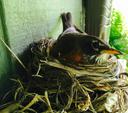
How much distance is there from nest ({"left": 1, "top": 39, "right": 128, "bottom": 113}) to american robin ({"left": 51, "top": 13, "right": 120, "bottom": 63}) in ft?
0.08

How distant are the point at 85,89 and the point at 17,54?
26cm

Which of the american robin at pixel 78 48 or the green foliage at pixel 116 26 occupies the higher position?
the american robin at pixel 78 48

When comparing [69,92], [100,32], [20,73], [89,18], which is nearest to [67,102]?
[69,92]

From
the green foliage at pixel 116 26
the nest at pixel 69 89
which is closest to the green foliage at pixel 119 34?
the green foliage at pixel 116 26

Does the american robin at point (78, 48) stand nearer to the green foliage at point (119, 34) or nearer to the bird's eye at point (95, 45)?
the bird's eye at point (95, 45)

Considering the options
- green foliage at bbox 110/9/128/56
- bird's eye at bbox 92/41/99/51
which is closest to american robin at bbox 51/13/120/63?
bird's eye at bbox 92/41/99/51

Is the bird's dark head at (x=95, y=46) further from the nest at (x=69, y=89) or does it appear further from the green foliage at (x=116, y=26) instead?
the green foliage at (x=116, y=26)

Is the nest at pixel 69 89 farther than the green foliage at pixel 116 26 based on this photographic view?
No

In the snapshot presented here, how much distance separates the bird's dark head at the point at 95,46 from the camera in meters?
0.66

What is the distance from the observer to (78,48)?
0.69 metres

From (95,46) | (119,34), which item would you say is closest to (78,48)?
(95,46)

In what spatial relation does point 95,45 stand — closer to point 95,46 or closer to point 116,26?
point 95,46

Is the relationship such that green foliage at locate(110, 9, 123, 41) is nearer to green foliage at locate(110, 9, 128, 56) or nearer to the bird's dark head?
green foliage at locate(110, 9, 128, 56)

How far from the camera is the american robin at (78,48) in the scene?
66 centimetres
